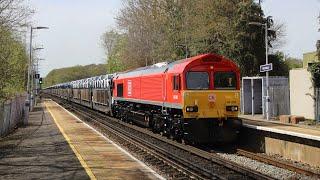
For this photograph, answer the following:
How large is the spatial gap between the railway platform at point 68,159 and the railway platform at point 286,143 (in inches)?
205

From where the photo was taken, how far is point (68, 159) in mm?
16438

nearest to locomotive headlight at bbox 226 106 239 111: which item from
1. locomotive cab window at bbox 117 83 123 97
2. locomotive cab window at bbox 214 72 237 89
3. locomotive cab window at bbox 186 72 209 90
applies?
locomotive cab window at bbox 214 72 237 89

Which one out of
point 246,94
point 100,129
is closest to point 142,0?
point 246,94

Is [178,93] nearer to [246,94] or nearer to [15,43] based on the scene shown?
[15,43]

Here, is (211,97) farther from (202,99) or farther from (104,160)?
(104,160)

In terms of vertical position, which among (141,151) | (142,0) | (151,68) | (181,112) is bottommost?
(141,151)

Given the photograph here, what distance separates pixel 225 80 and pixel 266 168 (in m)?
6.20

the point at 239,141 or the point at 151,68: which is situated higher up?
the point at 151,68

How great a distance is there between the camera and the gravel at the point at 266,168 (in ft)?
45.7

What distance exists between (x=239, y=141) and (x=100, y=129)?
954cm

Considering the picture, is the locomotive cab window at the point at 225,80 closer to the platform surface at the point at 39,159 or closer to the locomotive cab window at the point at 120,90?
the platform surface at the point at 39,159

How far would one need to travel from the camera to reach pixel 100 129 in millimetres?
28719

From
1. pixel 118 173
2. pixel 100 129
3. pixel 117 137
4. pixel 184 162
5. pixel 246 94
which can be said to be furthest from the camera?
pixel 246 94

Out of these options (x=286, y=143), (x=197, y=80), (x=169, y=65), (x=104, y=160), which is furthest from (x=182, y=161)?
(x=169, y=65)
